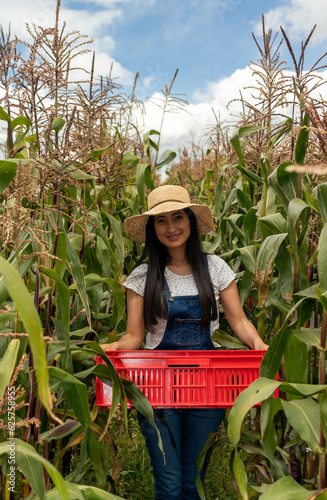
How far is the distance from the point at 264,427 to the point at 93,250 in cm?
147

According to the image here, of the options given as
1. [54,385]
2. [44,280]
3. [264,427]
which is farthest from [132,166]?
[264,427]

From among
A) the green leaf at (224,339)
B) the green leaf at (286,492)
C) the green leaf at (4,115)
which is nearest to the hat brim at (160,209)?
the green leaf at (224,339)

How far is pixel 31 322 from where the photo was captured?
84 centimetres

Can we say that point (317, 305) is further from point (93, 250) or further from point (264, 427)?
point (93, 250)

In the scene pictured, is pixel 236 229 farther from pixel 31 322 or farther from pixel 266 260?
pixel 31 322

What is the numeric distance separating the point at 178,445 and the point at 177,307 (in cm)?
77

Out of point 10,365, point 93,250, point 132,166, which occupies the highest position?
point 132,166

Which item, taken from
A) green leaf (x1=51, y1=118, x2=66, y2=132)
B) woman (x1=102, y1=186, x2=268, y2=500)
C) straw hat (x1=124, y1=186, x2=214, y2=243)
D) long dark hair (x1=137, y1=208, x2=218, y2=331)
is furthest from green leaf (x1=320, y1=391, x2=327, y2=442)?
green leaf (x1=51, y1=118, x2=66, y2=132)

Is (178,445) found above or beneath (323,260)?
beneath

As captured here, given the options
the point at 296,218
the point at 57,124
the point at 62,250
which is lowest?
the point at 62,250

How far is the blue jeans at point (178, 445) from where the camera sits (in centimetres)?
255

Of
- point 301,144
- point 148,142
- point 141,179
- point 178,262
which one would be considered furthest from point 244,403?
point 148,142

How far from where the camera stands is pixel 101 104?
296 centimetres

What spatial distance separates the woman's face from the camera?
281cm
